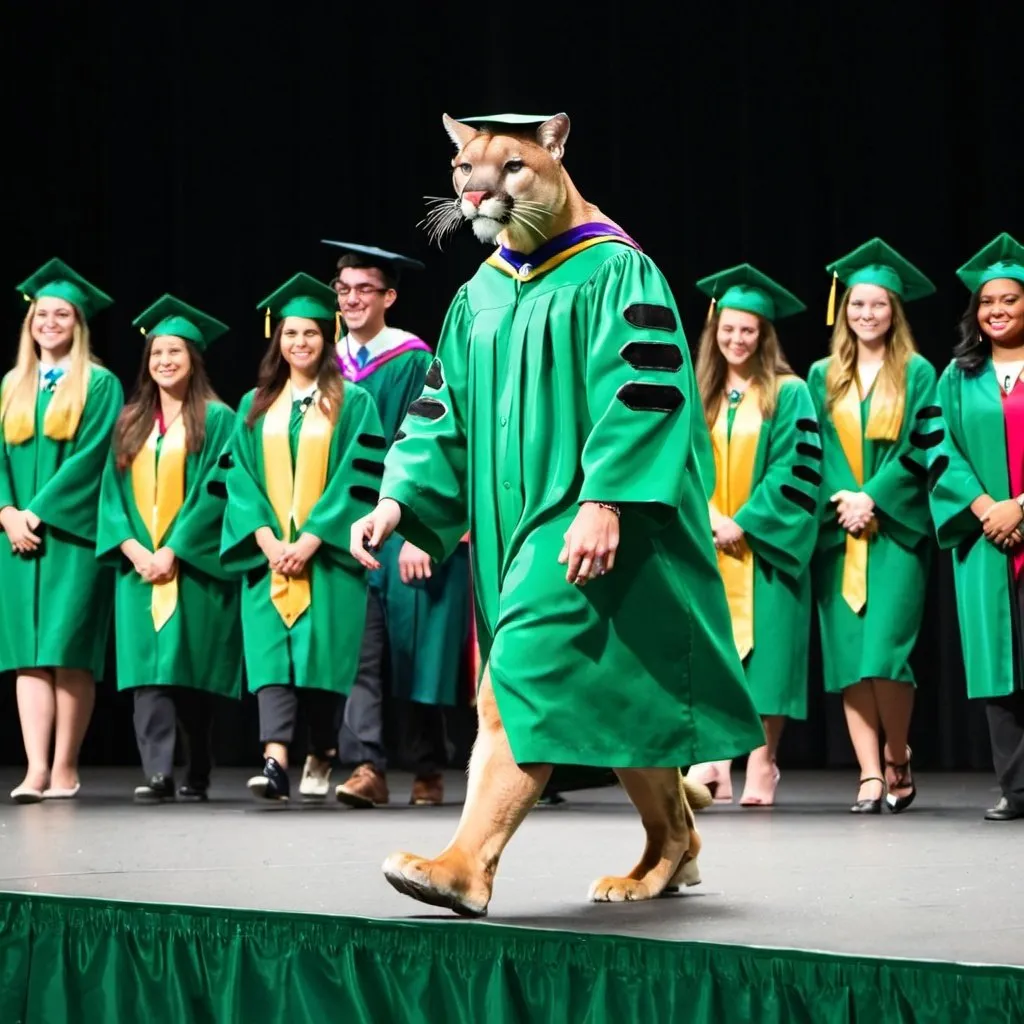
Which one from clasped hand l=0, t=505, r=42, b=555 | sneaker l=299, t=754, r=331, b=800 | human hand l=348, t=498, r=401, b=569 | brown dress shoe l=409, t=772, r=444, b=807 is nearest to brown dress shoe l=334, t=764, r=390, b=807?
brown dress shoe l=409, t=772, r=444, b=807

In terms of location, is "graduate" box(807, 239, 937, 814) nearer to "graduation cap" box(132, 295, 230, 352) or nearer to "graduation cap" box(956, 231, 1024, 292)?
"graduation cap" box(956, 231, 1024, 292)

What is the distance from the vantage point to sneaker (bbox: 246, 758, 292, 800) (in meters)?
6.23

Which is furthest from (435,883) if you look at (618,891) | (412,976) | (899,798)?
(899,798)

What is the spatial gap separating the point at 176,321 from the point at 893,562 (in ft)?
8.78

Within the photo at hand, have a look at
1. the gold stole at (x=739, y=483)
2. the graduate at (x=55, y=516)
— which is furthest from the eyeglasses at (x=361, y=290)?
the gold stole at (x=739, y=483)

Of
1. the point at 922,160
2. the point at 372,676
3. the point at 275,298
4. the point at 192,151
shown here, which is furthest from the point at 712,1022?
the point at 192,151

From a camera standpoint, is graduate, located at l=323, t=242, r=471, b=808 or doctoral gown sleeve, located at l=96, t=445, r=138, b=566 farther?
doctoral gown sleeve, located at l=96, t=445, r=138, b=566

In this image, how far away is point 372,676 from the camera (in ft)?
22.3

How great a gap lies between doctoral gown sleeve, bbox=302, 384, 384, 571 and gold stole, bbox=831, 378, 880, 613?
5.28ft

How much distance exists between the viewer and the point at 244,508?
6.77m

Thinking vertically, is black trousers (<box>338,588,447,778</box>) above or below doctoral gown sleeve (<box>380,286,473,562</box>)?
below

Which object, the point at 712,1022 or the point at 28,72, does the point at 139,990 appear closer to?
the point at 712,1022

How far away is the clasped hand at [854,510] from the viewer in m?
6.47

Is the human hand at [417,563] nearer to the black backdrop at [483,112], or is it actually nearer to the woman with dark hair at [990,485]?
the woman with dark hair at [990,485]
